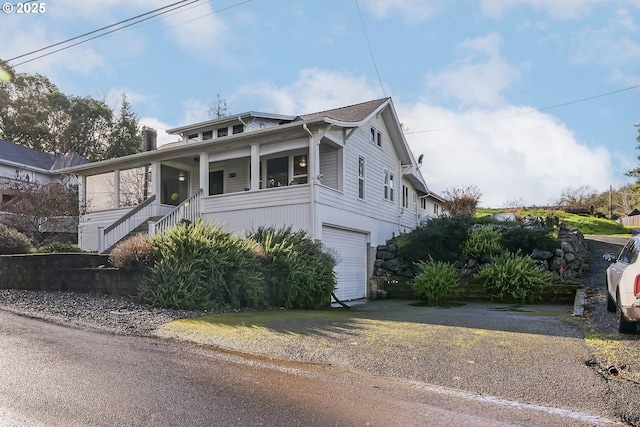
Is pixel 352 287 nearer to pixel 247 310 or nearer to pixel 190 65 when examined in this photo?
pixel 247 310

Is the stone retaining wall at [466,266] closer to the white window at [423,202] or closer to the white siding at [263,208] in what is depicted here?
the white siding at [263,208]

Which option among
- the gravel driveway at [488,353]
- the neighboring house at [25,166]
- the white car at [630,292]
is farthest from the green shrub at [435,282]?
the neighboring house at [25,166]

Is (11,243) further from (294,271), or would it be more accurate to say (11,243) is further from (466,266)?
(466,266)

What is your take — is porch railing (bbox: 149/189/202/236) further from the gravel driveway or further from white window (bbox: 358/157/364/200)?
the gravel driveway

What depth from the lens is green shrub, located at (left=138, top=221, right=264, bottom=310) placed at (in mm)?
8852

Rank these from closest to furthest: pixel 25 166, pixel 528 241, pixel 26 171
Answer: pixel 528 241 < pixel 25 166 < pixel 26 171

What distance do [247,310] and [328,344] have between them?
3.63 metres

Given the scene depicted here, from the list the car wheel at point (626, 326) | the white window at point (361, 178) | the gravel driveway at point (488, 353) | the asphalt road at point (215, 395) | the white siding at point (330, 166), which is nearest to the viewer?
the asphalt road at point (215, 395)

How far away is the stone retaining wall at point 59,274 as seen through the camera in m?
9.96

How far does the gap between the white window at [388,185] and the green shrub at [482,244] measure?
4.48 metres

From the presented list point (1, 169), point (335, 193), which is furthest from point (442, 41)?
point (1, 169)

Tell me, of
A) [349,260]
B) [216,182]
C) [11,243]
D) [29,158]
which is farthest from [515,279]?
[29,158]

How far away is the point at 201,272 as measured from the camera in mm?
9055

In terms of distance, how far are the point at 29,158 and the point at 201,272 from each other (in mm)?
29300
